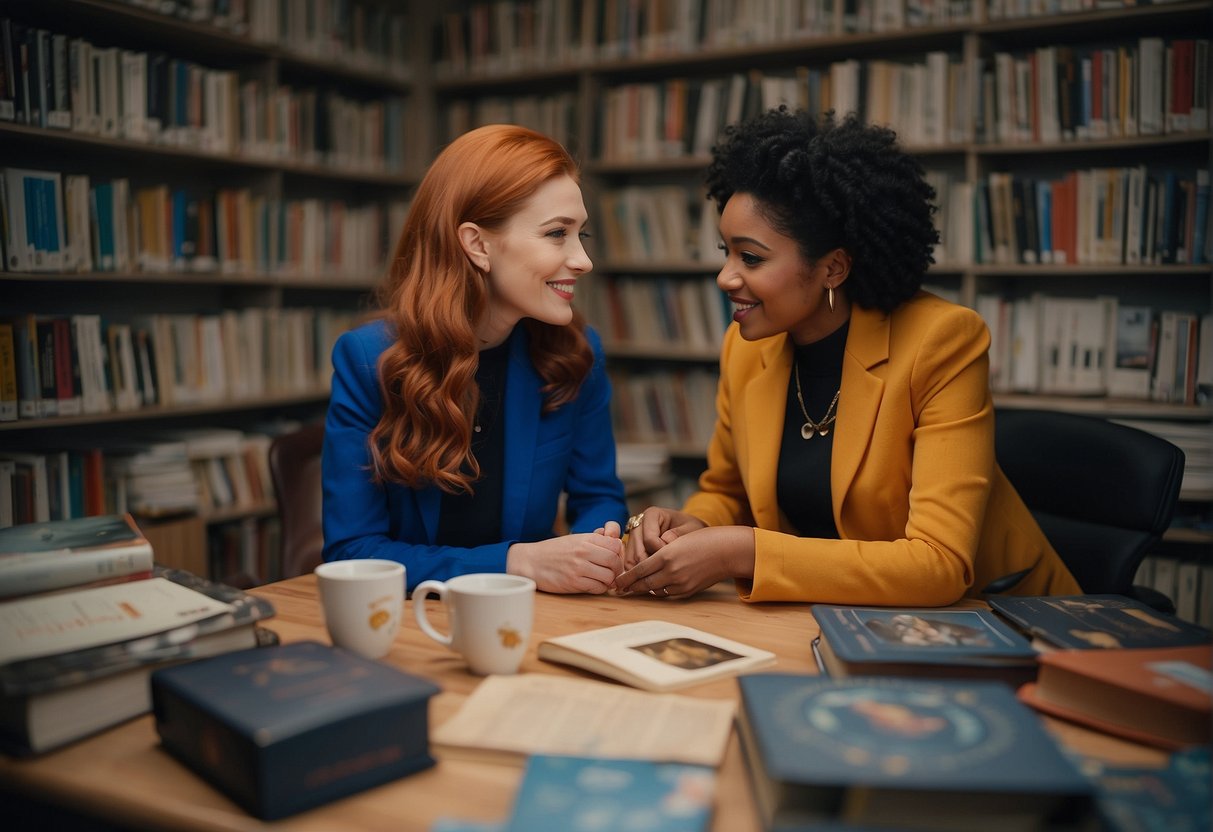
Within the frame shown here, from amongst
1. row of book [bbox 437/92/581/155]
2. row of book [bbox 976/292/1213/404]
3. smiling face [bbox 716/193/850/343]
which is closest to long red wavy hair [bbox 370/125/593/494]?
smiling face [bbox 716/193/850/343]

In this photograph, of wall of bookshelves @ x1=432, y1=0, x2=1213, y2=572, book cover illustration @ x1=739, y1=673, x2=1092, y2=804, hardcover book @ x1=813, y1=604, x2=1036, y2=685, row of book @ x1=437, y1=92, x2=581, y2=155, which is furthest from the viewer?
row of book @ x1=437, y1=92, x2=581, y2=155

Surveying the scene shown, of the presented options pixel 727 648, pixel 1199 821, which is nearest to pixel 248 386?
pixel 727 648

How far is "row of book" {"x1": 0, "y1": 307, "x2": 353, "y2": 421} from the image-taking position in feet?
8.82

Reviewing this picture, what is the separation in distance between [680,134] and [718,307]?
69 cm

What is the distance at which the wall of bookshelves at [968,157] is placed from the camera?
2.94 meters

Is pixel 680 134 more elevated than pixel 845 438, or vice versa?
pixel 680 134

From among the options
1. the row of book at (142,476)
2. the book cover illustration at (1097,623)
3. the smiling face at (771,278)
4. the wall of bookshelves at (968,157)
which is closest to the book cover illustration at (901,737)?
the book cover illustration at (1097,623)

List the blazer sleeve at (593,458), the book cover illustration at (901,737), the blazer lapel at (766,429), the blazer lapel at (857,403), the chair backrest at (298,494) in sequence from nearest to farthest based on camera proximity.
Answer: the book cover illustration at (901,737) < the blazer lapel at (857,403) < the blazer lapel at (766,429) < the blazer sleeve at (593,458) < the chair backrest at (298,494)

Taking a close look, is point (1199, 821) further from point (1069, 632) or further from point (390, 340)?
point (390, 340)

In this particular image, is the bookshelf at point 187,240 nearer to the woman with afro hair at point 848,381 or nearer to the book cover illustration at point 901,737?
the woman with afro hair at point 848,381

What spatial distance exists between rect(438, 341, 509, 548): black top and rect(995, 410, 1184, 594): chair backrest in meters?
1.01

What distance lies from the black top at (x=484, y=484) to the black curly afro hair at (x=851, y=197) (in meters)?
0.59

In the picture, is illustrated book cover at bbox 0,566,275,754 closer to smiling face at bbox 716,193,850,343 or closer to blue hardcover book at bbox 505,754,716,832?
blue hardcover book at bbox 505,754,716,832

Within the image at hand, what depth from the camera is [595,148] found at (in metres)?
3.86
